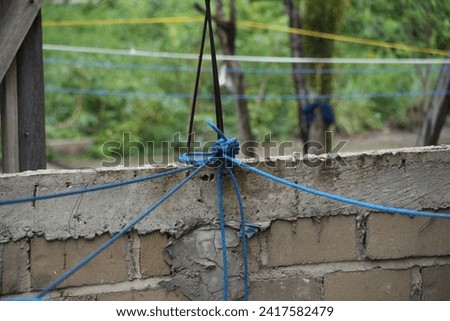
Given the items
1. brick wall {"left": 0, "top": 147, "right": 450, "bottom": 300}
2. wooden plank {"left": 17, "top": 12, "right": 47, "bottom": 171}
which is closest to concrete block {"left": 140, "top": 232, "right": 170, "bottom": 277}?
brick wall {"left": 0, "top": 147, "right": 450, "bottom": 300}

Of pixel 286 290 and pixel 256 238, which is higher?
pixel 256 238

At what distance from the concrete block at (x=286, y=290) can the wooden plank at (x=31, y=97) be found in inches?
38.6

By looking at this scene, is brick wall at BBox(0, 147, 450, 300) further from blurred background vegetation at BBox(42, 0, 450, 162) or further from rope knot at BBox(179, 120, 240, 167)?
blurred background vegetation at BBox(42, 0, 450, 162)

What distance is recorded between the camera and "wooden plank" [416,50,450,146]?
493cm

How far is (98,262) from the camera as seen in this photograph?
2115 mm

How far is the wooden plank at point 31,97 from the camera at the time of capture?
8.14 ft

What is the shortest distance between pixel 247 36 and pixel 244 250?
7791 mm

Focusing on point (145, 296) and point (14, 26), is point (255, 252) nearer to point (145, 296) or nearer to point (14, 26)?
point (145, 296)

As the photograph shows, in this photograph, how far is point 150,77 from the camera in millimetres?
9148

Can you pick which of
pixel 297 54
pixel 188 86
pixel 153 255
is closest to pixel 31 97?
pixel 153 255

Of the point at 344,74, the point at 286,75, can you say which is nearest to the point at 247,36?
the point at 286,75

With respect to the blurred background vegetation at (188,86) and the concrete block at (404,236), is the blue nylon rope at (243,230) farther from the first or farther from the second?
the blurred background vegetation at (188,86)

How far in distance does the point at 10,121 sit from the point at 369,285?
143 cm

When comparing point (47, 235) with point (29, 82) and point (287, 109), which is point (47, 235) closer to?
point (29, 82)
